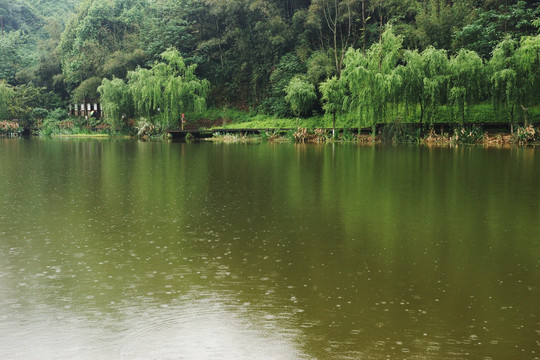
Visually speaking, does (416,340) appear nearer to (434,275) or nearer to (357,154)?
(434,275)

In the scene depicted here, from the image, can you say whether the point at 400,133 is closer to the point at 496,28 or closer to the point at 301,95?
the point at 301,95

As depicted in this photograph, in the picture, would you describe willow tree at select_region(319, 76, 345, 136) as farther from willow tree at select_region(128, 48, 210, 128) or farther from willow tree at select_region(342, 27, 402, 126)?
willow tree at select_region(128, 48, 210, 128)

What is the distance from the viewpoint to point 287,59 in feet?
160

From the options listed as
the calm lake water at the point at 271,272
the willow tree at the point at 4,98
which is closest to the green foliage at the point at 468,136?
the calm lake water at the point at 271,272

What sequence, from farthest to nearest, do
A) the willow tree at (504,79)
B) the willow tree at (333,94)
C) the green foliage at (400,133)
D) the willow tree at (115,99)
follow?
the willow tree at (115,99), the willow tree at (333,94), the green foliage at (400,133), the willow tree at (504,79)

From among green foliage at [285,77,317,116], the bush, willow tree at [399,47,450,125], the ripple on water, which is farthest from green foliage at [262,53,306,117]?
the ripple on water

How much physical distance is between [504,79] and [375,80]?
25.1 ft

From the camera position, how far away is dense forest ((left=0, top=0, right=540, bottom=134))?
33.3 metres

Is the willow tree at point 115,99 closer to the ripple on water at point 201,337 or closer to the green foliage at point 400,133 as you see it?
the green foliage at point 400,133

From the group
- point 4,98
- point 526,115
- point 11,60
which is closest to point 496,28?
point 526,115

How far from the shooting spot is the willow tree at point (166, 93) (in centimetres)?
4428

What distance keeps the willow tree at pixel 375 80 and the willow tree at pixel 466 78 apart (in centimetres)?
339

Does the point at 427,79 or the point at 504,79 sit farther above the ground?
the point at 427,79

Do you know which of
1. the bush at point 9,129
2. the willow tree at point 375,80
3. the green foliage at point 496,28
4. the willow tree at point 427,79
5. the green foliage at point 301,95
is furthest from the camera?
the bush at point 9,129
